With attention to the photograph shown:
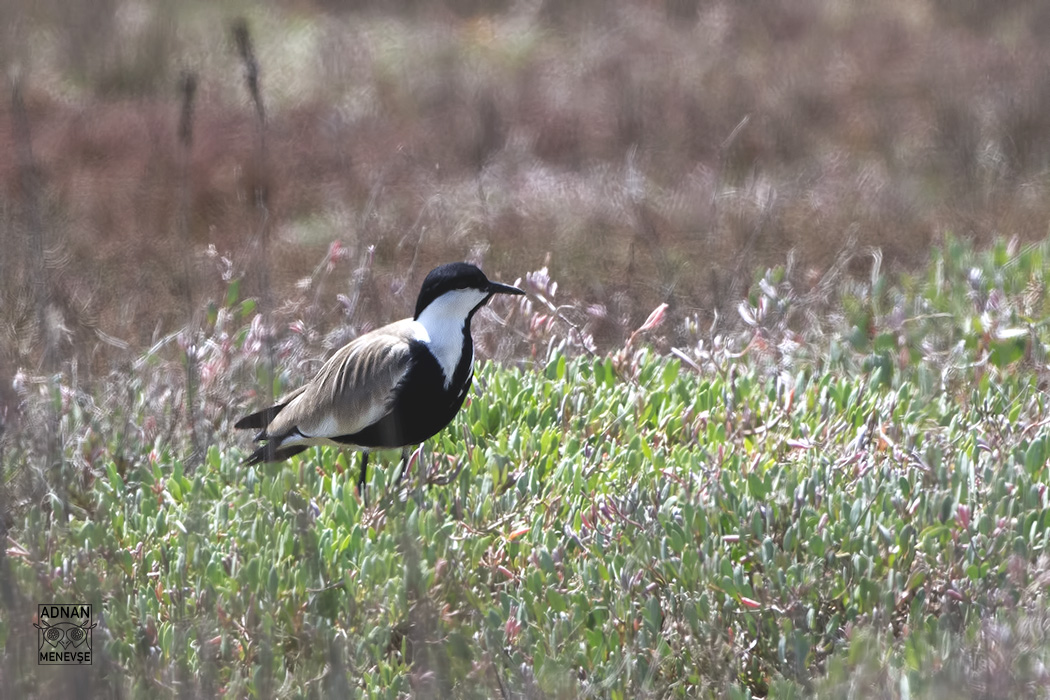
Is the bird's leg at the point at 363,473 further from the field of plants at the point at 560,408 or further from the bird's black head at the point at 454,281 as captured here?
the bird's black head at the point at 454,281

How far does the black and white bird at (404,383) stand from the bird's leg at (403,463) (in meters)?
0.12

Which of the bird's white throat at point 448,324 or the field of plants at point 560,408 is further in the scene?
the bird's white throat at point 448,324

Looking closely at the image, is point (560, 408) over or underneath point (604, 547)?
underneath

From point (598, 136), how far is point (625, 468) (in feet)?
23.7

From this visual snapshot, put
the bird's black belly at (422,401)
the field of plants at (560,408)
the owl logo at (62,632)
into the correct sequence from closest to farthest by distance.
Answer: the owl logo at (62,632) → the field of plants at (560,408) → the bird's black belly at (422,401)

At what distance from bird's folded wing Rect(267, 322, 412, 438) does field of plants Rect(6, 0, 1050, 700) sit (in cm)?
19

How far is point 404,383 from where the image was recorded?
13.7 ft

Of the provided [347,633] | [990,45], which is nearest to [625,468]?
[347,633]

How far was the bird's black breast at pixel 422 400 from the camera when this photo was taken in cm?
412

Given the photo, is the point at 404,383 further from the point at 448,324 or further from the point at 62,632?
the point at 62,632

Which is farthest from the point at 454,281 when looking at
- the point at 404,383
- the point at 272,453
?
the point at 272,453

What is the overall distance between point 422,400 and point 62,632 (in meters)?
1.37

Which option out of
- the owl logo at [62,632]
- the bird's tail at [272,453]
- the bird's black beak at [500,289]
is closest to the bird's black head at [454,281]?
the bird's black beak at [500,289]

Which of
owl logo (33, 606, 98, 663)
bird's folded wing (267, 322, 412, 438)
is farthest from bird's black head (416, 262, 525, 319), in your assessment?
owl logo (33, 606, 98, 663)
